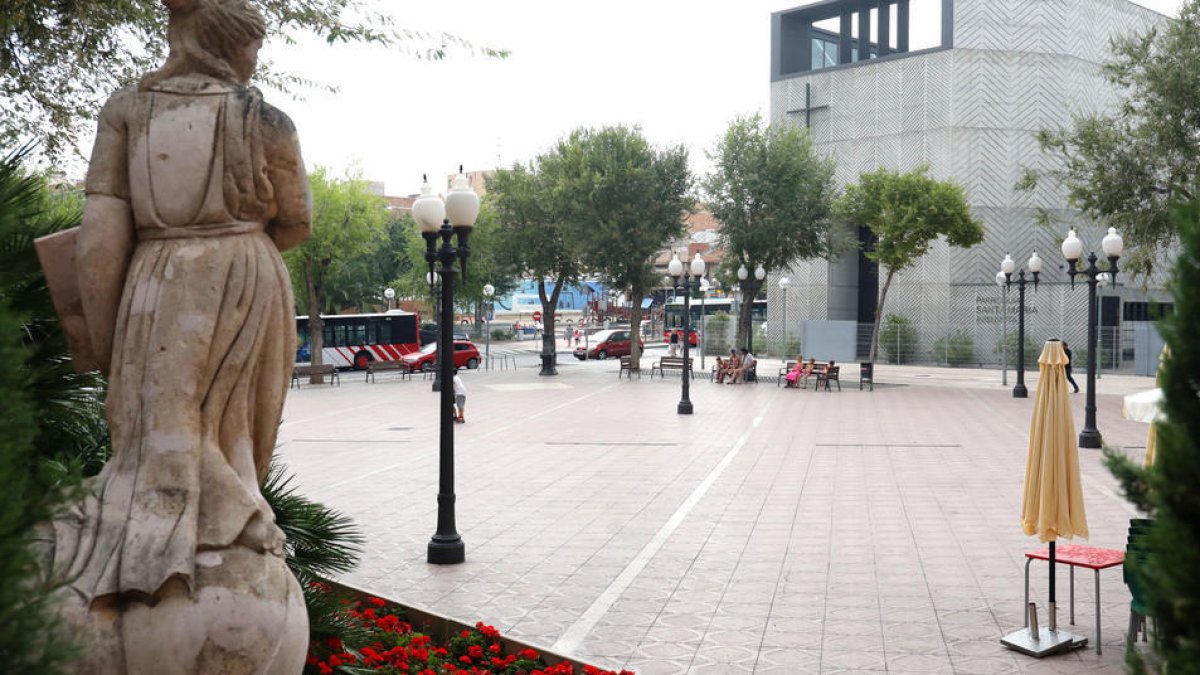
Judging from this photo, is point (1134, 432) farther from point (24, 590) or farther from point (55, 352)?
point (24, 590)

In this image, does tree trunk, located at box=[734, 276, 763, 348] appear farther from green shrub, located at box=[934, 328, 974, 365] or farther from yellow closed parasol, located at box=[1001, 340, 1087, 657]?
yellow closed parasol, located at box=[1001, 340, 1087, 657]

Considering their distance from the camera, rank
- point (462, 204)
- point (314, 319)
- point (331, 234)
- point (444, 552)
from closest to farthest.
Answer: point (444, 552) < point (462, 204) < point (314, 319) < point (331, 234)

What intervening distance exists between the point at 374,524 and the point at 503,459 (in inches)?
206

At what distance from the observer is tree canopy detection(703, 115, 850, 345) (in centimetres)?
3644

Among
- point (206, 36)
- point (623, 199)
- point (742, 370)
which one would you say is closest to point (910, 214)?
point (742, 370)

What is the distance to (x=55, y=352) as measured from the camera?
4547 millimetres

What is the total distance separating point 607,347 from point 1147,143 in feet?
93.3

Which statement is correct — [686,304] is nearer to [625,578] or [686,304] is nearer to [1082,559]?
[625,578]

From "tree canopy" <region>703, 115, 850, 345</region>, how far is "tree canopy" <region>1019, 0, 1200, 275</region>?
461 inches

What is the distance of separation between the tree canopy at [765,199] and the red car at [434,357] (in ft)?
35.2

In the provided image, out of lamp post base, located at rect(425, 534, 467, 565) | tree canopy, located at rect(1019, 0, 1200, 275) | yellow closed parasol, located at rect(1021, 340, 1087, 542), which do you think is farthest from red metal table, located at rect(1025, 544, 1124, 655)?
tree canopy, located at rect(1019, 0, 1200, 275)

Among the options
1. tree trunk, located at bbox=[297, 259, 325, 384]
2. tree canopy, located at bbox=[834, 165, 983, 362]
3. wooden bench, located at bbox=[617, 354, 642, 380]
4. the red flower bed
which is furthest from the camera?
tree canopy, located at bbox=[834, 165, 983, 362]

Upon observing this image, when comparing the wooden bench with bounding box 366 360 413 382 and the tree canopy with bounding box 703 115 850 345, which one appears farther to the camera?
the tree canopy with bounding box 703 115 850 345

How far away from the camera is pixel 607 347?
161ft
